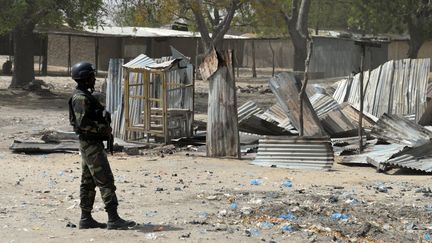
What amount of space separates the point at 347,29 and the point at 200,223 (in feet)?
197

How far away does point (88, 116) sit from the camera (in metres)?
7.36

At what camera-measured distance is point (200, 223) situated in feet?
26.3

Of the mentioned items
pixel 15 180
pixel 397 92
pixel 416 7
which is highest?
pixel 416 7

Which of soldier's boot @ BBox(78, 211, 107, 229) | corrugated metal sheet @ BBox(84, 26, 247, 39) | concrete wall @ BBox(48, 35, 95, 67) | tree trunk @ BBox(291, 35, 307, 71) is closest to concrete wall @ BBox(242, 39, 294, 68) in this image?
corrugated metal sheet @ BBox(84, 26, 247, 39)

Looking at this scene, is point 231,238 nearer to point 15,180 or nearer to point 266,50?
point 15,180

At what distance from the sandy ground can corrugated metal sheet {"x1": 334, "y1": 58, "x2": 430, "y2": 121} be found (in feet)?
13.4

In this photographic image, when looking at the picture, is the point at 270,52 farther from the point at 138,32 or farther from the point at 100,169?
the point at 100,169

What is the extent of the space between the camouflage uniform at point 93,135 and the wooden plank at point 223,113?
6565mm

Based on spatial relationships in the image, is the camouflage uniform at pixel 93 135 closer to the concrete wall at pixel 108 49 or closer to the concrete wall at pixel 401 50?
the concrete wall at pixel 108 49

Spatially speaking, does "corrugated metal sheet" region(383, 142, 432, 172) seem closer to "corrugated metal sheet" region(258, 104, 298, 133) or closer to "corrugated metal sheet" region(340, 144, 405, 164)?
"corrugated metal sheet" region(340, 144, 405, 164)

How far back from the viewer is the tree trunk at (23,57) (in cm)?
2738

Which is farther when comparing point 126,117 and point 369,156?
point 126,117

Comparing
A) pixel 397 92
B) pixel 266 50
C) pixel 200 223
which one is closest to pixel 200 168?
pixel 200 223

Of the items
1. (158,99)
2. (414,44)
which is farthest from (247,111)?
(414,44)
